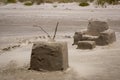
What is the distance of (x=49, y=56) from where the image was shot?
11.6 m

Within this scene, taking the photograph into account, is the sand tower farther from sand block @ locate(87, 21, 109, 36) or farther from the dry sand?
sand block @ locate(87, 21, 109, 36)

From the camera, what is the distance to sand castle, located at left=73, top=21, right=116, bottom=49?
51.8 feet

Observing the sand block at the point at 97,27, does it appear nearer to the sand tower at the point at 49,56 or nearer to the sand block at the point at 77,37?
the sand block at the point at 77,37

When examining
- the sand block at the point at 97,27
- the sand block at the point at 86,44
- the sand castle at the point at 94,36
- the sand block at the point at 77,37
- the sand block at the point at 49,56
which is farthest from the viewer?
the sand block at the point at 97,27

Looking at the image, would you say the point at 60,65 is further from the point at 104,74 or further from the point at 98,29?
the point at 98,29

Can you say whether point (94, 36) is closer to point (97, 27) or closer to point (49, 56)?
point (97, 27)

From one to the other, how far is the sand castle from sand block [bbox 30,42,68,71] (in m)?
3.99

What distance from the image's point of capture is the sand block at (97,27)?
58.7 feet

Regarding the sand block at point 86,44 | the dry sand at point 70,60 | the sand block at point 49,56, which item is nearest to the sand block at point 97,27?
the dry sand at point 70,60

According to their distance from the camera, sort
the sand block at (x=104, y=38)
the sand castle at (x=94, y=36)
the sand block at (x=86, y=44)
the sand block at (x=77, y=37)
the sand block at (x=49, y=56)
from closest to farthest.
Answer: the sand block at (x=49, y=56) → the sand block at (x=86, y=44) → the sand castle at (x=94, y=36) → the sand block at (x=104, y=38) → the sand block at (x=77, y=37)

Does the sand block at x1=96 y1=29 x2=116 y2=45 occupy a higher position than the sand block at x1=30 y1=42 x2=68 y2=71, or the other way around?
the sand block at x1=30 y1=42 x2=68 y2=71

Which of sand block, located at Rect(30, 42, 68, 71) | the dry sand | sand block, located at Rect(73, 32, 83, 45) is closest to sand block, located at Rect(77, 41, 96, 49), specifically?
the dry sand

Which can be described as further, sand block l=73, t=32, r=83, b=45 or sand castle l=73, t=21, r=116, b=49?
sand block l=73, t=32, r=83, b=45

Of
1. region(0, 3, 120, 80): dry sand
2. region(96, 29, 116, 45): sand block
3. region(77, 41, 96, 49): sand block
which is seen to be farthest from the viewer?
region(96, 29, 116, 45): sand block
